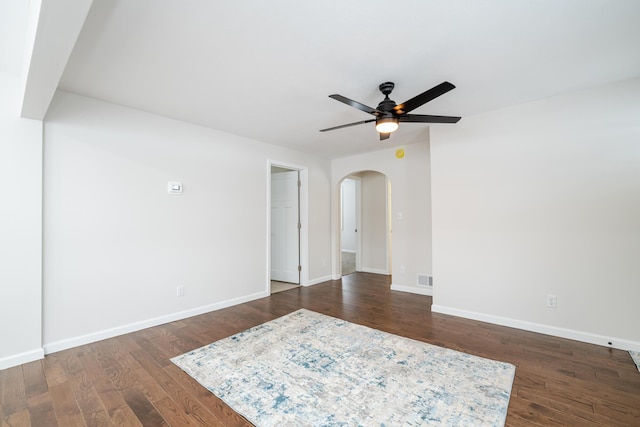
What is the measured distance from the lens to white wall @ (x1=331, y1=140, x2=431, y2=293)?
4.38 meters

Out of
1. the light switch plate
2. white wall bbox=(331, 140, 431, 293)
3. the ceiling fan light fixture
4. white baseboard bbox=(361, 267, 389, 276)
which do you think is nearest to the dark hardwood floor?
white wall bbox=(331, 140, 431, 293)

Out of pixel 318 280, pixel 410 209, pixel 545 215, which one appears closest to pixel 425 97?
pixel 545 215

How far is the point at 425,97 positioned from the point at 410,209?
8.84 feet

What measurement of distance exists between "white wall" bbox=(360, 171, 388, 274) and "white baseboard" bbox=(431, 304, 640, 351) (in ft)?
8.45

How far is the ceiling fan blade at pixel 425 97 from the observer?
1911mm

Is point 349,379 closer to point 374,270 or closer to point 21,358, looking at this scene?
point 21,358

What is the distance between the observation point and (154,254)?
3104 millimetres

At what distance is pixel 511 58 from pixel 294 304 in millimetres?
3616

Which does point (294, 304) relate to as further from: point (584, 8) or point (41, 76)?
point (584, 8)

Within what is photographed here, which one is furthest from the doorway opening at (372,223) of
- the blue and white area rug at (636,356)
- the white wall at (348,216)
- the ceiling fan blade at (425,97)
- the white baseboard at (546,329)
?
the blue and white area rug at (636,356)

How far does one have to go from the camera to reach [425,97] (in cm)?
208

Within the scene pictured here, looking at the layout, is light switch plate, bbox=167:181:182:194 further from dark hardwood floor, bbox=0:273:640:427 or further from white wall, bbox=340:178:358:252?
white wall, bbox=340:178:358:252

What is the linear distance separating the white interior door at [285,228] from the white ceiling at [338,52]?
2154mm

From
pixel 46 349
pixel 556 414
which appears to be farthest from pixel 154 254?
pixel 556 414
